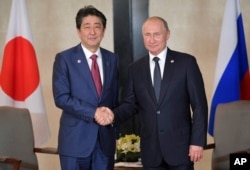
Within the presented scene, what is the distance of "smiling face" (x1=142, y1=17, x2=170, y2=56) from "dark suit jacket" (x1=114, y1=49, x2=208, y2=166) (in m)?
0.12

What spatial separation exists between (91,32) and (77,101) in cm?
42

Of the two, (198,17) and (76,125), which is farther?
(198,17)

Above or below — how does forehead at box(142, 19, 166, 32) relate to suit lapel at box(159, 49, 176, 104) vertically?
above

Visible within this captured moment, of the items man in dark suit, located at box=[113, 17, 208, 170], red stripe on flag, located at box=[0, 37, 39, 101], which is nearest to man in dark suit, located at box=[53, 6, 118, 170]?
man in dark suit, located at box=[113, 17, 208, 170]

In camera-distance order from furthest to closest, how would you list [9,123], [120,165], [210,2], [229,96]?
[210,2]
[229,96]
[9,123]
[120,165]

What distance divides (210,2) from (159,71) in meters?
2.19

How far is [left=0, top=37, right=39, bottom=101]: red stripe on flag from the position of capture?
4.37m

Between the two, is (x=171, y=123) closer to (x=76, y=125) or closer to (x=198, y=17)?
(x=76, y=125)

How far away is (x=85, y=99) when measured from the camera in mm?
2938

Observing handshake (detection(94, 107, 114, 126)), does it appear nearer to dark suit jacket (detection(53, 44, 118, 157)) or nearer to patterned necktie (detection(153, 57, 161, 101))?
dark suit jacket (detection(53, 44, 118, 157))

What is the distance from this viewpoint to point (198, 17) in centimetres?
493

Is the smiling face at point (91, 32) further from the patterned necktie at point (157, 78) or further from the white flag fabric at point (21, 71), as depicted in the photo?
the white flag fabric at point (21, 71)

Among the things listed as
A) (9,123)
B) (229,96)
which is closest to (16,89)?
(9,123)

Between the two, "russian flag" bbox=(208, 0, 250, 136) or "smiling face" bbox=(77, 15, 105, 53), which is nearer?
"smiling face" bbox=(77, 15, 105, 53)
